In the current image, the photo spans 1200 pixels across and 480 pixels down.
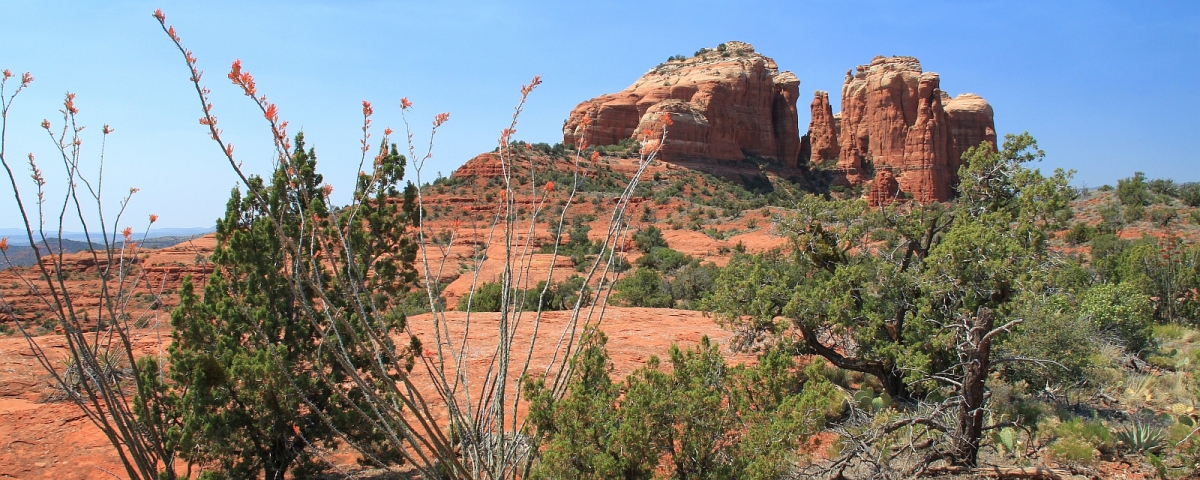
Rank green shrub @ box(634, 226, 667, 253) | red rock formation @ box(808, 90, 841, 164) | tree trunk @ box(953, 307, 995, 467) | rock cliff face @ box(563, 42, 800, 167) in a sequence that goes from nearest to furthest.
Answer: tree trunk @ box(953, 307, 995, 467) → green shrub @ box(634, 226, 667, 253) → rock cliff face @ box(563, 42, 800, 167) → red rock formation @ box(808, 90, 841, 164)

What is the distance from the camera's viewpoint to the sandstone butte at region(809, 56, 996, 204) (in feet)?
205

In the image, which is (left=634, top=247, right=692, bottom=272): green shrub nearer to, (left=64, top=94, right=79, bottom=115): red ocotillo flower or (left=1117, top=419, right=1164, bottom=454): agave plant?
(left=1117, top=419, right=1164, bottom=454): agave plant

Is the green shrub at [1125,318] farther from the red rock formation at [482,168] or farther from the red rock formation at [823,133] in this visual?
the red rock formation at [823,133]

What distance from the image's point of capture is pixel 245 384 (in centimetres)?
582

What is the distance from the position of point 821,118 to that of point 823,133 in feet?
5.33

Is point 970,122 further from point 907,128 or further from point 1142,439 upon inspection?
point 1142,439

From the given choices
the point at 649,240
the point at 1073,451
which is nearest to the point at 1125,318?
the point at 1073,451

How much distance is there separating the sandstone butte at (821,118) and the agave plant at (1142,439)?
166 feet

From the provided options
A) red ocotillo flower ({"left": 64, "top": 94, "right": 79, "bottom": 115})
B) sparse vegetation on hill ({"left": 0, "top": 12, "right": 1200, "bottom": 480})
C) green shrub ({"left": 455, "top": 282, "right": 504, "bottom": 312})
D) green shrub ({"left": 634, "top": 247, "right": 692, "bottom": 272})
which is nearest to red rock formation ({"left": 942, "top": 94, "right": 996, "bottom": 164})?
green shrub ({"left": 634, "top": 247, "right": 692, "bottom": 272})

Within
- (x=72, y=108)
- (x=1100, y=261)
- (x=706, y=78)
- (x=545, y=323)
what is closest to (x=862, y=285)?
(x=545, y=323)

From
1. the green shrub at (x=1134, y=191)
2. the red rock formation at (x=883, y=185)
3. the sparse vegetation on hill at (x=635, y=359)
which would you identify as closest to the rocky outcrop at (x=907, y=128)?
the red rock formation at (x=883, y=185)

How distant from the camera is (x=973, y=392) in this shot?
19.7 ft

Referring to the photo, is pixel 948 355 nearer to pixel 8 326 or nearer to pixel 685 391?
pixel 685 391

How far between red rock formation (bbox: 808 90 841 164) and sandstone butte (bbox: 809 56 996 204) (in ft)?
1.13
